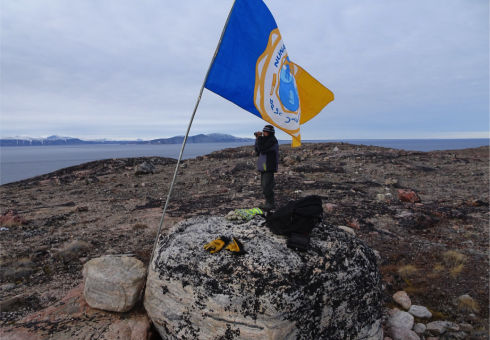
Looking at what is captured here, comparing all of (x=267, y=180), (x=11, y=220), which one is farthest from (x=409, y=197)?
(x=11, y=220)

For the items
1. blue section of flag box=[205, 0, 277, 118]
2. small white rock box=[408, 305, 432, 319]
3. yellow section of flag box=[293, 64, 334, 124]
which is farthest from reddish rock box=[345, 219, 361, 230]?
blue section of flag box=[205, 0, 277, 118]

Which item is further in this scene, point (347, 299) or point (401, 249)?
point (401, 249)

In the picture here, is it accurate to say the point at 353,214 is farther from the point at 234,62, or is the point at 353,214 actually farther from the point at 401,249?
the point at 234,62

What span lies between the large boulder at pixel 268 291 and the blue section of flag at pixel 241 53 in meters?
2.54

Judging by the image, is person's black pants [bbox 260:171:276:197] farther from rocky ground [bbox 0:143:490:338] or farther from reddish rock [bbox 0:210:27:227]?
reddish rock [bbox 0:210:27:227]

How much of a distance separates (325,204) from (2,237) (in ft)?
34.1

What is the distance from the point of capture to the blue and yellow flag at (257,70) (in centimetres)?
438

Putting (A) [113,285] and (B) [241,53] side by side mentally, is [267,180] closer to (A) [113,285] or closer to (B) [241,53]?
(B) [241,53]

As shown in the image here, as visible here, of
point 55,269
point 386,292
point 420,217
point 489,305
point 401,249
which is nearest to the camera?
point 489,305

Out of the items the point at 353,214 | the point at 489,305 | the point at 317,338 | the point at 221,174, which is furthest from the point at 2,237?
the point at 489,305

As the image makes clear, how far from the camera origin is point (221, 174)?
15.3 metres

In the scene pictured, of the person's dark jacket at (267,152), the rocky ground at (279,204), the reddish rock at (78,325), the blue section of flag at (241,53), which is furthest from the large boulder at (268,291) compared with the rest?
the person's dark jacket at (267,152)

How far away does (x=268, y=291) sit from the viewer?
A: 10.2 ft

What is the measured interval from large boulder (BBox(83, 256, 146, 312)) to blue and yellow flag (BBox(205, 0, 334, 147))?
131 inches
